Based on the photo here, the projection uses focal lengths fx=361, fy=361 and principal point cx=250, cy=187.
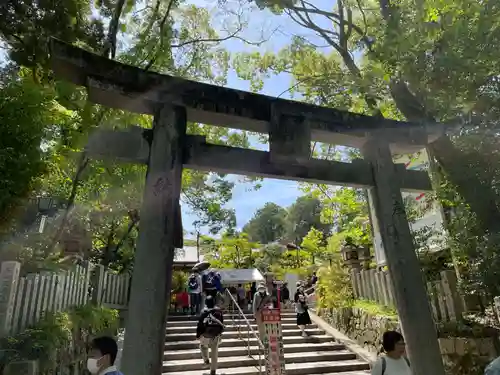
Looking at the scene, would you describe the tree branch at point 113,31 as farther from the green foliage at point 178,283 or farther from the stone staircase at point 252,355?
the green foliage at point 178,283

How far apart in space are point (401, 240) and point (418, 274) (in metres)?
0.47

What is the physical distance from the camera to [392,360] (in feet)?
11.5

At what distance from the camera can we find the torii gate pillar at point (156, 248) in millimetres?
3494

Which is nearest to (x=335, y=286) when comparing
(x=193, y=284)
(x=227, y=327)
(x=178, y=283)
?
(x=227, y=327)

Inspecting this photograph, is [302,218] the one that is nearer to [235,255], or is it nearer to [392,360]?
[235,255]

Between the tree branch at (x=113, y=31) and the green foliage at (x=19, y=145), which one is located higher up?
the tree branch at (x=113, y=31)

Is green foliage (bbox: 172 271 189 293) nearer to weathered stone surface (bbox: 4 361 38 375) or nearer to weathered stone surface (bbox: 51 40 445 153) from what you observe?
weathered stone surface (bbox: 51 40 445 153)

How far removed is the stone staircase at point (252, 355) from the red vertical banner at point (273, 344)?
1578mm

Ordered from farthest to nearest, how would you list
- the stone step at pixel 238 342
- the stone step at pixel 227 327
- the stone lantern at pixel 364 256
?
1. the stone lantern at pixel 364 256
2. the stone step at pixel 227 327
3. the stone step at pixel 238 342

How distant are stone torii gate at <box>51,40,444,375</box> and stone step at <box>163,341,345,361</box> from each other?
577cm

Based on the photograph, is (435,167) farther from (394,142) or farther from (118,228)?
(118,228)

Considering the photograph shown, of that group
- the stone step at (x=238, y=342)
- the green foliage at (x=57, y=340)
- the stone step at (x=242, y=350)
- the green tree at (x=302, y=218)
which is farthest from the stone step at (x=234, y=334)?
the green tree at (x=302, y=218)

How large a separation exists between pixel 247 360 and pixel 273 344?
7.78 feet

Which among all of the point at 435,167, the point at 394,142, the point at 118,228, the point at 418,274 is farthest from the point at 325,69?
the point at 118,228
